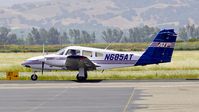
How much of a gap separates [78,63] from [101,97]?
11.1 metres

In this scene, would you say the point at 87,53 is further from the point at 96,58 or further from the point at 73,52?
the point at 73,52

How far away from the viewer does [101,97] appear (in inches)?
1018

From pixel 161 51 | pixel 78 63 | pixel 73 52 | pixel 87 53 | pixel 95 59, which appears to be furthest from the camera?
pixel 161 51

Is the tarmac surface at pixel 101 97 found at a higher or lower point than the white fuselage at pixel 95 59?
lower

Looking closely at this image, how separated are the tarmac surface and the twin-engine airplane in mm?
2773

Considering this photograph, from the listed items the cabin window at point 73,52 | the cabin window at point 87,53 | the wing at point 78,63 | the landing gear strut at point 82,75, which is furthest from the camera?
the landing gear strut at point 82,75

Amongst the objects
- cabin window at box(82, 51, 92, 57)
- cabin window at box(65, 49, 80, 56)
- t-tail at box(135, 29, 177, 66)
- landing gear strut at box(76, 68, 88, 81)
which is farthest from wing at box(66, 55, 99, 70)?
t-tail at box(135, 29, 177, 66)

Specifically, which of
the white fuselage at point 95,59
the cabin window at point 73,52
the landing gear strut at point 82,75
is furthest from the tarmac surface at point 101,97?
the landing gear strut at point 82,75

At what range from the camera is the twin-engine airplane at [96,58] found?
36781 mm

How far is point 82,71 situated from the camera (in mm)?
37531

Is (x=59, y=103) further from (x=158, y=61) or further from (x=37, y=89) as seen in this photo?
(x=158, y=61)

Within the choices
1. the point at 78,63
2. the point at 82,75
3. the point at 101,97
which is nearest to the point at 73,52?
the point at 78,63

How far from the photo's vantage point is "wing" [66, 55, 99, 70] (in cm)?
3606

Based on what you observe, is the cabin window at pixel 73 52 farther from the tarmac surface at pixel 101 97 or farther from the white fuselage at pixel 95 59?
the tarmac surface at pixel 101 97
